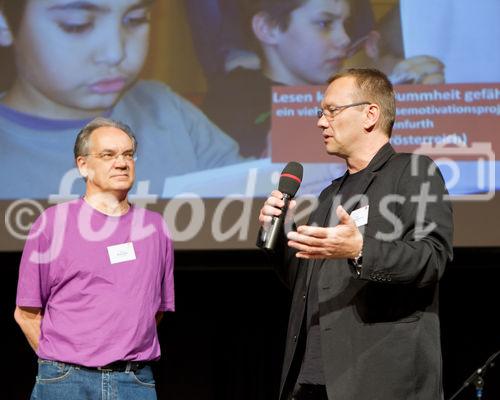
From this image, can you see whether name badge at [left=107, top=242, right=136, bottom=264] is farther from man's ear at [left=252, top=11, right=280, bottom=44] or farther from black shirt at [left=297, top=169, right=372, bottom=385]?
man's ear at [left=252, top=11, right=280, bottom=44]

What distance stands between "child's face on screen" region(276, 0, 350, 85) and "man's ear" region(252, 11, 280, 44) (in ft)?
0.12

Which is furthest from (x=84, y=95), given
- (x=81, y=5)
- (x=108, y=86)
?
(x=81, y=5)

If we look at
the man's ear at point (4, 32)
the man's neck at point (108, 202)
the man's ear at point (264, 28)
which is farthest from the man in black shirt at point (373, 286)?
the man's ear at point (4, 32)

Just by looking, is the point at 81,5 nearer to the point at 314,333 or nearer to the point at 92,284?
the point at 92,284

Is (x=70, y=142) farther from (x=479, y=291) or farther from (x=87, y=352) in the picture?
(x=479, y=291)

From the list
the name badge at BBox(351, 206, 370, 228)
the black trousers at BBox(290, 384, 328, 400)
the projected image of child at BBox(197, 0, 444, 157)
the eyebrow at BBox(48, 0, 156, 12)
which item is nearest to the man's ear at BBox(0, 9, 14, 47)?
the eyebrow at BBox(48, 0, 156, 12)

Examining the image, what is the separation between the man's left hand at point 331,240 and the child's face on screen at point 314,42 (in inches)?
91.0

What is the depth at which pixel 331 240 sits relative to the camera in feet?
6.25

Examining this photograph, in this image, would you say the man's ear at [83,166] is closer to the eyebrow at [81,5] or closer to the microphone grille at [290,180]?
the microphone grille at [290,180]

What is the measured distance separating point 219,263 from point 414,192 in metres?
2.67

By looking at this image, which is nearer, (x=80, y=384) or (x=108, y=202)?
(x=80, y=384)

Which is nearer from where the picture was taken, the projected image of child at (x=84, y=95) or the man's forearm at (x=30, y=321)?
the man's forearm at (x=30, y=321)

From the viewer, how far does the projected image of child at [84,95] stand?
163 inches

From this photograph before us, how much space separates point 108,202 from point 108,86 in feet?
5.35
